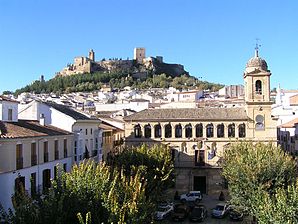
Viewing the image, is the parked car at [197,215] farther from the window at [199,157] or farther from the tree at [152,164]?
the window at [199,157]

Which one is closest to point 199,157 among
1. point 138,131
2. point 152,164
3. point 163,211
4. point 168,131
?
point 168,131

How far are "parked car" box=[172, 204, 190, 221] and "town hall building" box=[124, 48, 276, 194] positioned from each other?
45.8 feet

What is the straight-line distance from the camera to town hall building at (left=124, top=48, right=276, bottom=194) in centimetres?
5453

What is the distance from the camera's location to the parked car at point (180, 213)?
3894cm

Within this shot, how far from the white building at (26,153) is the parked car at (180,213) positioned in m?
10.4

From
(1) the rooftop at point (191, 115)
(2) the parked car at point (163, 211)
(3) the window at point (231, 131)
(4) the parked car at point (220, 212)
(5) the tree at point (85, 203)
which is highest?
(1) the rooftop at point (191, 115)

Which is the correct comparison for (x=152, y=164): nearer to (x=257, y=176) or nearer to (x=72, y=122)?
(x=72, y=122)

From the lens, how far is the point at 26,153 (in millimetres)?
30234

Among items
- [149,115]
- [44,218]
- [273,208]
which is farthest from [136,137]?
[44,218]

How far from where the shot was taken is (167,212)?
128 feet

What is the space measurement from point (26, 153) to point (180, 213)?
15716 mm

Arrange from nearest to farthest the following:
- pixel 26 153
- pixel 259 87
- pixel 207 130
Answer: pixel 26 153 → pixel 259 87 → pixel 207 130

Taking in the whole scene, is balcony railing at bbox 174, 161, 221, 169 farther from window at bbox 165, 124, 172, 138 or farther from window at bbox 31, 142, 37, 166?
window at bbox 31, 142, 37, 166

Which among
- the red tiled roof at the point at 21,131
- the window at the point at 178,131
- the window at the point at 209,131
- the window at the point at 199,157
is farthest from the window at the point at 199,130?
the red tiled roof at the point at 21,131
